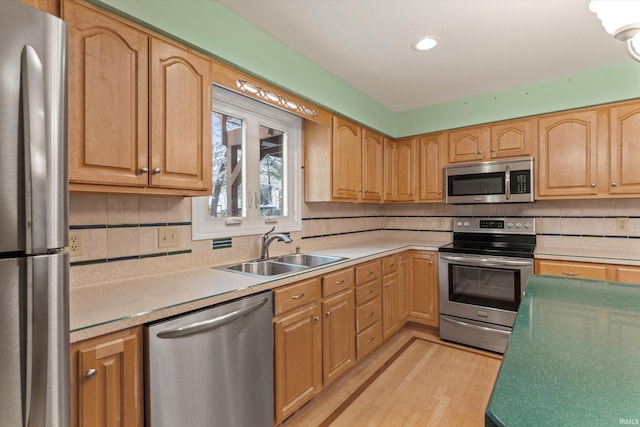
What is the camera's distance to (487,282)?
2754 millimetres

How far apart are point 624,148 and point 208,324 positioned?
10.4ft

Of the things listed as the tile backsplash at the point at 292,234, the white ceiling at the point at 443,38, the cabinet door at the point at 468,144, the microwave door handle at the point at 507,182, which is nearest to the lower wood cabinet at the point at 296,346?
the tile backsplash at the point at 292,234

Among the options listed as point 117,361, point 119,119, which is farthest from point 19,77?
point 117,361

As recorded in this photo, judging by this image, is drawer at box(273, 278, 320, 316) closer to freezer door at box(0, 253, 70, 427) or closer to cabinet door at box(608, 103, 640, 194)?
freezer door at box(0, 253, 70, 427)

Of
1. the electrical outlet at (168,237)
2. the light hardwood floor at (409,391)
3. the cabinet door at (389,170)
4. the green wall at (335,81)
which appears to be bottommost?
the light hardwood floor at (409,391)

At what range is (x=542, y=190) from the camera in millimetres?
2746

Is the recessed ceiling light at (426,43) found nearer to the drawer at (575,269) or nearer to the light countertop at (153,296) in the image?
the light countertop at (153,296)

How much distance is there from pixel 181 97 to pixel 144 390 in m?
1.27

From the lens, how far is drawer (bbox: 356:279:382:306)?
2363mm

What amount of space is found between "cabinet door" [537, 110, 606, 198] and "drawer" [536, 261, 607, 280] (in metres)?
0.63

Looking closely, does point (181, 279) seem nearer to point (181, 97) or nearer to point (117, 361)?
point (117, 361)

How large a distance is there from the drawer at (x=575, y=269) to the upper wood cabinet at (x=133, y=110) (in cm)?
257

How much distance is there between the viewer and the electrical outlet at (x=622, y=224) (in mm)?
2646

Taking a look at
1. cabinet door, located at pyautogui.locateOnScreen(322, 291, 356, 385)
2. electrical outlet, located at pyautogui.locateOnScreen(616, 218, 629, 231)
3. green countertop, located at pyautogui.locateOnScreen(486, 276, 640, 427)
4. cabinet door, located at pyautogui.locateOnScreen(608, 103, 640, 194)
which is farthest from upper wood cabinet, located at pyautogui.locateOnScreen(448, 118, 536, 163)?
green countertop, located at pyautogui.locateOnScreen(486, 276, 640, 427)
